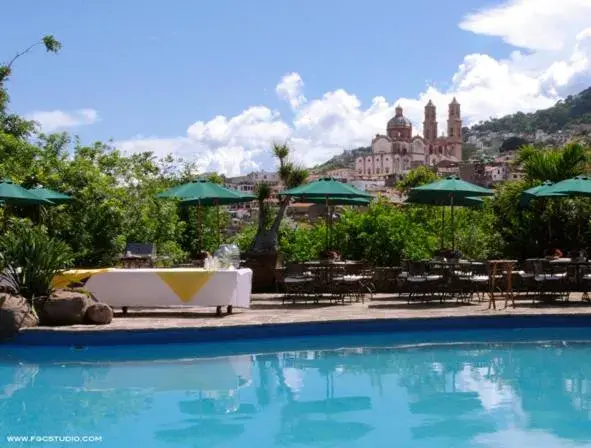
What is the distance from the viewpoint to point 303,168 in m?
14.1

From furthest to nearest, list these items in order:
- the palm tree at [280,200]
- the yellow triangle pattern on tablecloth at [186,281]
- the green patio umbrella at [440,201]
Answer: the green patio umbrella at [440,201] < the palm tree at [280,200] < the yellow triangle pattern on tablecloth at [186,281]

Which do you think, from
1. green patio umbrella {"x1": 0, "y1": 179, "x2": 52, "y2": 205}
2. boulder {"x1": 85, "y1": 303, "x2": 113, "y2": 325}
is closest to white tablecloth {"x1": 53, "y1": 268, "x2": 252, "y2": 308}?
boulder {"x1": 85, "y1": 303, "x2": 113, "y2": 325}

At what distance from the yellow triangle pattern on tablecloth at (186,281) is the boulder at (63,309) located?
1.08 m

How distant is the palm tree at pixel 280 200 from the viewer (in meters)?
13.0

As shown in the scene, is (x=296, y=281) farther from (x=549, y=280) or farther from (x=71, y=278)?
(x=549, y=280)

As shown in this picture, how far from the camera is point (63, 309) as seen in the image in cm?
901

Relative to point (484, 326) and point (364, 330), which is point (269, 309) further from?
point (484, 326)

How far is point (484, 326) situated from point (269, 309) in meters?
2.92

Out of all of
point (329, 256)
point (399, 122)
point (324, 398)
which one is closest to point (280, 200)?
point (329, 256)

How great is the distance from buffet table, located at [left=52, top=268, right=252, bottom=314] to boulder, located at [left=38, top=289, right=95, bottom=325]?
0.72 metres

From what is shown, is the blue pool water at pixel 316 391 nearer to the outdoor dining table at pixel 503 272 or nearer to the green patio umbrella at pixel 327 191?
the outdoor dining table at pixel 503 272

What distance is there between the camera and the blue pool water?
599cm

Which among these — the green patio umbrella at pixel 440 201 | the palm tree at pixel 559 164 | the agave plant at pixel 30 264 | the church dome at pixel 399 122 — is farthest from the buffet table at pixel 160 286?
the church dome at pixel 399 122

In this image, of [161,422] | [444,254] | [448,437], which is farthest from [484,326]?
[161,422]
